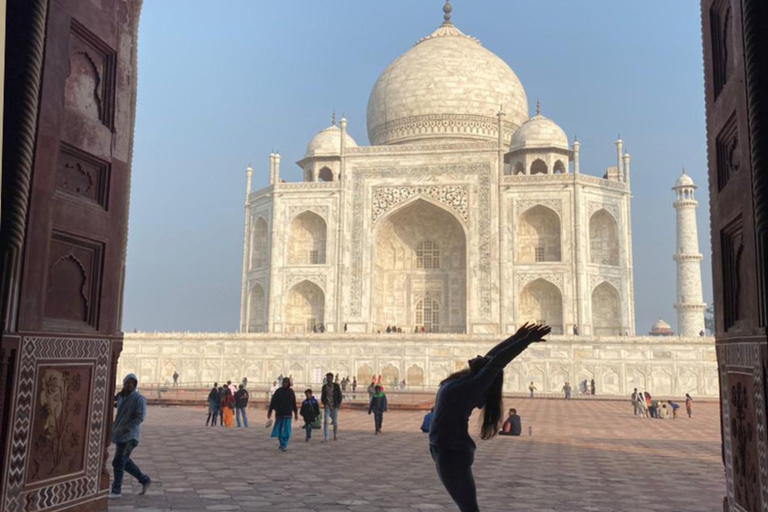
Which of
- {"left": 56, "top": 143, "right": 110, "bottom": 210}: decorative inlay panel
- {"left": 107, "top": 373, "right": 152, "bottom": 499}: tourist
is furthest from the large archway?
{"left": 56, "top": 143, "right": 110, "bottom": 210}: decorative inlay panel

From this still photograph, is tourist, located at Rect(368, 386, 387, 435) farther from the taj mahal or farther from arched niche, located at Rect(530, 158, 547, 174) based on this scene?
arched niche, located at Rect(530, 158, 547, 174)

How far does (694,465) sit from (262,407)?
12368 millimetres

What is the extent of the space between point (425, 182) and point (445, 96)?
682cm

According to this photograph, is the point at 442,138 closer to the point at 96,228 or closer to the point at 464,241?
the point at 464,241

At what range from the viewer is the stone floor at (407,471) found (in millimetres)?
6008

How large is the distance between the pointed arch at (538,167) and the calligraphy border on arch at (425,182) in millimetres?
3974

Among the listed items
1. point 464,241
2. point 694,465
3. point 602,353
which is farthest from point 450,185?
point 694,465

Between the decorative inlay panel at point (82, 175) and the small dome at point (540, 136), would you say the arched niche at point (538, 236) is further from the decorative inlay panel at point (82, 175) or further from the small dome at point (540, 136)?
the decorative inlay panel at point (82, 175)

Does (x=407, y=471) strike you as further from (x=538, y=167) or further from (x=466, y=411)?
(x=538, y=167)

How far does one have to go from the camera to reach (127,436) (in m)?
6.39

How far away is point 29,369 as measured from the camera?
4.61 metres

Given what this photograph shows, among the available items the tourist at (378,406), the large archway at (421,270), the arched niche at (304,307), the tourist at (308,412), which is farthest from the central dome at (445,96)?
Answer: the tourist at (308,412)

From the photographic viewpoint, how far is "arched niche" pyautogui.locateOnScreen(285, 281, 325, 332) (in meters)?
31.8

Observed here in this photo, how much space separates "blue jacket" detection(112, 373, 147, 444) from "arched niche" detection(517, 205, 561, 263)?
25.3 m
